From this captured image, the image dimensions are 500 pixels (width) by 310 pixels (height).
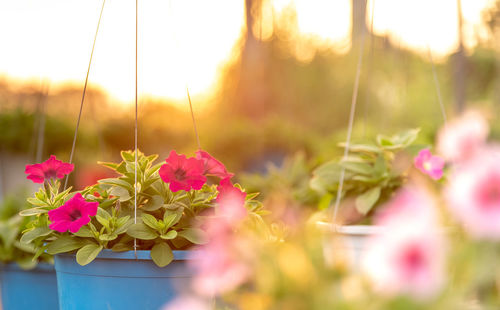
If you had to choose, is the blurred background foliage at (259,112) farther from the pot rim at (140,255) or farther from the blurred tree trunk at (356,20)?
the pot rim at (140,255)

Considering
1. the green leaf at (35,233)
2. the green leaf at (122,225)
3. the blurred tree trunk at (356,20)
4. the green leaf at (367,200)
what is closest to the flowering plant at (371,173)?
the green leaf at (367,200)

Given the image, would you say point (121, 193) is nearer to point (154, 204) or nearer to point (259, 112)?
point (154, 204)

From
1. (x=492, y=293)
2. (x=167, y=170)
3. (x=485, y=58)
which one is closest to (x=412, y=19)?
(x=167, y=170)

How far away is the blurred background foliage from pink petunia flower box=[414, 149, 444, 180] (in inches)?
29.9

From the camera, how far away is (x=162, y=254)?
99 cm

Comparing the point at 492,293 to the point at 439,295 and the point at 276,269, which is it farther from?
the point at 276,269

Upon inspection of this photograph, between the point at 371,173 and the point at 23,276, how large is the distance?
1120 millimetres

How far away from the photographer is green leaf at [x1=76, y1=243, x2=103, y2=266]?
0.97m

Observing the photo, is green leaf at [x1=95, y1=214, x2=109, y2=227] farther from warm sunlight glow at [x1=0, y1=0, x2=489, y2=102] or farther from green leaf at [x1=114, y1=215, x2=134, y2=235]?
warm sunlight glow at [x1=0, y1=0, x2=489, y2=102]

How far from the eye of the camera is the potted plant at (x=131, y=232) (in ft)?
3.25

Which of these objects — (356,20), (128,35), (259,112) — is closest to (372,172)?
(128,35)

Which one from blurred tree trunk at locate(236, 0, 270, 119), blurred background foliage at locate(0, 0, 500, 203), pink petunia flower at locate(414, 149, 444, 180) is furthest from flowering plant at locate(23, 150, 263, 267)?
blurred tree trunk at locate(236, 0, 270, 119)

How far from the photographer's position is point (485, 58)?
31.6ft

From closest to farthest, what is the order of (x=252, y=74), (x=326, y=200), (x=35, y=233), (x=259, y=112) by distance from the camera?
1. (x=35, y=233)
2. (x=326, y=200)
3. (x=252, y=74)
4. (x=259, y=112)
